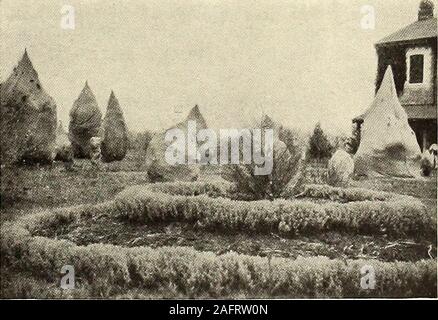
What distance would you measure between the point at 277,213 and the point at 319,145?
3.05ft

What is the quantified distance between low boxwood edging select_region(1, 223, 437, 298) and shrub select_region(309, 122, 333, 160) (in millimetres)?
1191

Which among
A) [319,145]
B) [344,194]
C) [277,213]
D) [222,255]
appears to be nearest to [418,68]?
[319,145]

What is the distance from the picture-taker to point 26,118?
7.18 meters

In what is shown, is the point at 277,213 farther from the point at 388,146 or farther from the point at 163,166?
the point at 388,146

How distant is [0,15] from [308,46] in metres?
3.55

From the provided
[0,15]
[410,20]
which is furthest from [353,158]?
[0,15]

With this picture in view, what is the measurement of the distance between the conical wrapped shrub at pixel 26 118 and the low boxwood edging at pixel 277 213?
3.68 feet

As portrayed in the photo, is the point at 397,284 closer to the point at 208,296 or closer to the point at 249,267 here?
the point at 249,267

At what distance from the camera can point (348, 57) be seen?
7.09 m

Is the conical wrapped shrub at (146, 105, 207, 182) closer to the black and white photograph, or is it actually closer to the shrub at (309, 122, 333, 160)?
the black and white photograph

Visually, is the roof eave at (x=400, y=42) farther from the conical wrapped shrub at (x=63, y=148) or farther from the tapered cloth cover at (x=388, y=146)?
the conical wrapped shrub at (x=63, y=148)

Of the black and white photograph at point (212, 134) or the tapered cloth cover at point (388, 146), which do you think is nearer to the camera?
the black and white photograph at point (212, 134)

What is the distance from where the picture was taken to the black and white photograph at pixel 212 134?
6.95 metres

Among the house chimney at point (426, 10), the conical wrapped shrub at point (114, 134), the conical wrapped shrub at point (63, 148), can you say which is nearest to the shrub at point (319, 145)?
the house chimney at point (426, 10)
